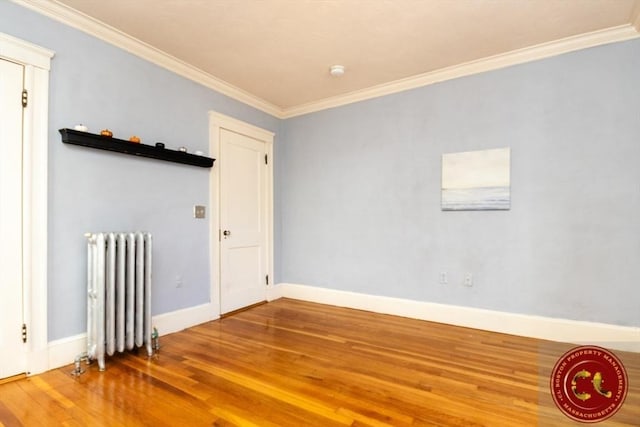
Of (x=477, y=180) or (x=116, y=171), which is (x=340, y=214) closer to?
(x=477, y=180)

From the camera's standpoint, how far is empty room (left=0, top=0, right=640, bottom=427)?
197 centimetres

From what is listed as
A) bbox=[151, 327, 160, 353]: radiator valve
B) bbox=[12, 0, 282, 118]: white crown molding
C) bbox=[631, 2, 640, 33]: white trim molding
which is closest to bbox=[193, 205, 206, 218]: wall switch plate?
bbox=[151, 327, 160, 353]: radiator valve

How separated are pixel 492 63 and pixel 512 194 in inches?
52.7

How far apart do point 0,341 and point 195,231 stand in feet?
5.30

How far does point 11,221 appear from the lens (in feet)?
6.77

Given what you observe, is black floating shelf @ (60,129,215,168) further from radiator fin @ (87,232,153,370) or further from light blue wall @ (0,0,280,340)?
radiator fin @ (87,232,153,370)

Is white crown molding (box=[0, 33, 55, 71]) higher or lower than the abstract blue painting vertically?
higher

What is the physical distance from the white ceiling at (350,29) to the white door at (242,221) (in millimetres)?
953

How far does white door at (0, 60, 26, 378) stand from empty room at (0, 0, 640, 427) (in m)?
0.01

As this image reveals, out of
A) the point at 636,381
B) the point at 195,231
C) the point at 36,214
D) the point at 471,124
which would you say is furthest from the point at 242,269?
the point at 636,381

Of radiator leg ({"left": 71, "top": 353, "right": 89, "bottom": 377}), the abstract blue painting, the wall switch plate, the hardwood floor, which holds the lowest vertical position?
the hardwood floor

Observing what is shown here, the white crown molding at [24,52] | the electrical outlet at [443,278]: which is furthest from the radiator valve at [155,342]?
the electrical outlet at [443,278]

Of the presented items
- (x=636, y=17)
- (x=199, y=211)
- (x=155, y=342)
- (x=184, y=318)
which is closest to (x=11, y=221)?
(x=155, y=342)

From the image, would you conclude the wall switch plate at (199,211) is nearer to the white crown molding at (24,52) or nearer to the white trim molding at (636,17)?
the white crown molding at (24,52)
